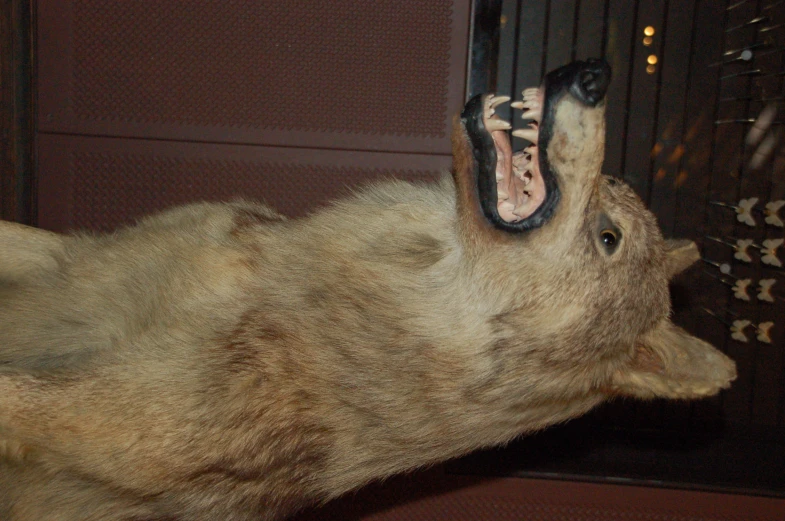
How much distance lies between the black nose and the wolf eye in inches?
14.4

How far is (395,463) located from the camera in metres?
2.04

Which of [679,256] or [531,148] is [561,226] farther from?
[679,256]

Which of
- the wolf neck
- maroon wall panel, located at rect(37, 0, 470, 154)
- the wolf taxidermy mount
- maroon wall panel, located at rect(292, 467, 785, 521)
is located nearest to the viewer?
the wolf taxidermy mount

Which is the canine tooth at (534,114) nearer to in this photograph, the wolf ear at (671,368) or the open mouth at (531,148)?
the open mouth at (531,148)

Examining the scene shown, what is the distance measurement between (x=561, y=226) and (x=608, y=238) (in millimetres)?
193

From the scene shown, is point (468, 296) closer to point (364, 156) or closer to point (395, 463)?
point (395, 463)

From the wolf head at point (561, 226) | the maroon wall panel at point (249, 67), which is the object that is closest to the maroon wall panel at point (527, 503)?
the wolf head at point (561, 226)

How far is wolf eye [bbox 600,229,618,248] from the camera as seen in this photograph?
6.23 feet

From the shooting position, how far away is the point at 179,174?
11.4 ft

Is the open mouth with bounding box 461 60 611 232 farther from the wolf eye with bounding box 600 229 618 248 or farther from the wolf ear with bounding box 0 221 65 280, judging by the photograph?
the wolf ear with bounding box 0 221 65 280

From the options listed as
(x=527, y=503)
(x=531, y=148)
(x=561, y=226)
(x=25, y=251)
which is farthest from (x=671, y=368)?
(x=25, y=251)

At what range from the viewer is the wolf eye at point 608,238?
190 cm

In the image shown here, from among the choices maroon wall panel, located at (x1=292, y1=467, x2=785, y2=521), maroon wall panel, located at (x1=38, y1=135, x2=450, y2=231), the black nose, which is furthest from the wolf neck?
maroon wall panel, located at (x1=292, y1=467, x2=785, y2=521)

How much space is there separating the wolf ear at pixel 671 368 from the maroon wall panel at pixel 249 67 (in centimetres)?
172
